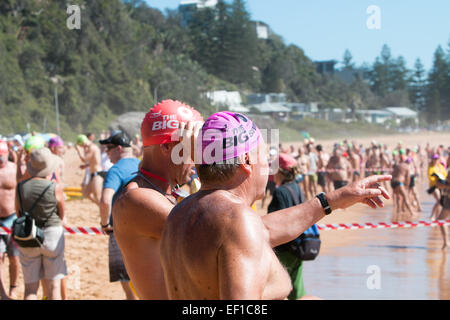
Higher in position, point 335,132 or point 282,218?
point 282,218

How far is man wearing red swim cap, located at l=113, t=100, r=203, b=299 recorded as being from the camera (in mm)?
2264

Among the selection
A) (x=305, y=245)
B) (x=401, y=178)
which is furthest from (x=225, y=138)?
(x=401, y=178)

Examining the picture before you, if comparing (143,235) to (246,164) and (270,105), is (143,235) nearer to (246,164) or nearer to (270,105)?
(246,164)

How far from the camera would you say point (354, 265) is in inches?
364

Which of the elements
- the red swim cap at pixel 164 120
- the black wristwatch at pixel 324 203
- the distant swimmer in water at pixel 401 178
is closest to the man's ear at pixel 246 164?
the black wristwatch at pixel 324 203

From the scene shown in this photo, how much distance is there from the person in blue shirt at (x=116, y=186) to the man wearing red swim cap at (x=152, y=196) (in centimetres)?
186

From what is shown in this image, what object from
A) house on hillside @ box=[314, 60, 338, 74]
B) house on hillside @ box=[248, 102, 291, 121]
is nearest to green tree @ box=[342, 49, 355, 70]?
house on hillside @ box=[314, 60, 338, 74]

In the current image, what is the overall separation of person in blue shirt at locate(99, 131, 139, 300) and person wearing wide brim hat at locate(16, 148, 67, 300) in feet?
1.60

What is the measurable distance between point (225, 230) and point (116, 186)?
3851 mm

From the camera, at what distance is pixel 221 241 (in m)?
1.57

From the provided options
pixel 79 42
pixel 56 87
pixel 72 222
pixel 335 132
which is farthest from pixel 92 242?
pixel 335 132

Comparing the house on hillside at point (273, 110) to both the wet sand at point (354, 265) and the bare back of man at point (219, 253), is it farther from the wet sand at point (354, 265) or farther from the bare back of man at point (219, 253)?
the bare back of man at point (219, 253)
